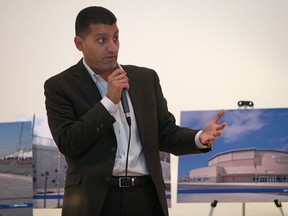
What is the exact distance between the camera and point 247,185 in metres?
3.62

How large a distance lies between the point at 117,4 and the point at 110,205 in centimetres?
282

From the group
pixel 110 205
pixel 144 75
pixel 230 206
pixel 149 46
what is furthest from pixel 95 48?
pixel 230 206

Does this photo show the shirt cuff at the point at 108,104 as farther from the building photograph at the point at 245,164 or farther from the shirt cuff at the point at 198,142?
the building photograph at the point at 245,164

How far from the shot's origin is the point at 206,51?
170 inches

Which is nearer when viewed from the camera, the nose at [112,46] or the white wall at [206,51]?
the nose at [112,46]

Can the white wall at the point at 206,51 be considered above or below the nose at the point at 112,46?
above

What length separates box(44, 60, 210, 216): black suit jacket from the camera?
1.92 metres

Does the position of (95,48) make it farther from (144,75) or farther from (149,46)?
(149,46)

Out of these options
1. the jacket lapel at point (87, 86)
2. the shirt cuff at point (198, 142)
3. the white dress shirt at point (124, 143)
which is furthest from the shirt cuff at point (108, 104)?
the shirt cuff at point (198, 142)

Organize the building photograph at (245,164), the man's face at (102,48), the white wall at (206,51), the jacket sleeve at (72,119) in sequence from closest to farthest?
the jacket sleeve at (72,119) < the man's face at (102,48) < the building photograph at (245,164) < the white wall at (206,51)

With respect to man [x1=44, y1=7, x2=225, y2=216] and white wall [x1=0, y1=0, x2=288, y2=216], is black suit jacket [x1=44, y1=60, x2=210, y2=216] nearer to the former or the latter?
man [x1=44, y1=7, x2=225, y2=216]

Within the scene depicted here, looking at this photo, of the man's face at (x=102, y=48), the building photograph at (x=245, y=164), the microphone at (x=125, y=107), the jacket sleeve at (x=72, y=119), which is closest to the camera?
the jacket sleeve at (x=72, y=119)

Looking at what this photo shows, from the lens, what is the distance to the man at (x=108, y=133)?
6.33ft

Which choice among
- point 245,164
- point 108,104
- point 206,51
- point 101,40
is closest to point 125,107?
point 108,104
